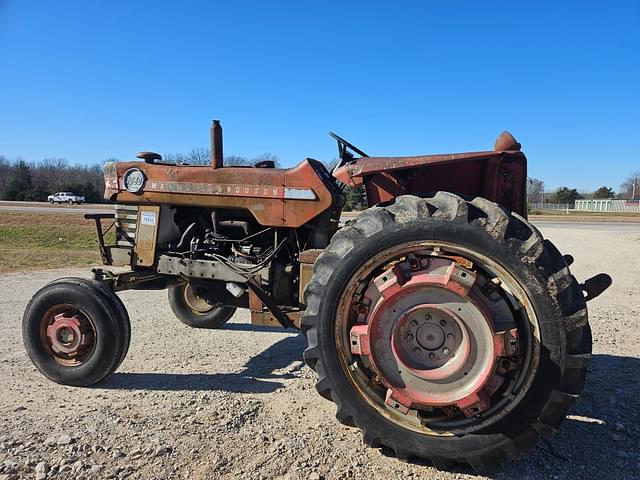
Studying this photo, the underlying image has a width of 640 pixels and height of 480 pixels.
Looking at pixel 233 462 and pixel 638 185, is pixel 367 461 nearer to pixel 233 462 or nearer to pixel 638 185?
pixel 233 462

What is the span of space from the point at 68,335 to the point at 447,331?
3.34 m

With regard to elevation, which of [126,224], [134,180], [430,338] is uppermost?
[134,180]

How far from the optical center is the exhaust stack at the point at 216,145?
4.27 metres

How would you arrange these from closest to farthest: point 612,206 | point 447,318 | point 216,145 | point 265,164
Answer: point 447,318
point 216,145
point 265,164
point 612,206

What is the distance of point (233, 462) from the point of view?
9.40 ft

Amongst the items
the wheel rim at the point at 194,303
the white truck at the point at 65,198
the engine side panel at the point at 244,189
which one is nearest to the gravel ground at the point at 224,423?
the wheel rim at the point at 194,303

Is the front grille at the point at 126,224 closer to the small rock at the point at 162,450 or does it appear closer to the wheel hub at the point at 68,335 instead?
the wheel hub at the point at 68,335

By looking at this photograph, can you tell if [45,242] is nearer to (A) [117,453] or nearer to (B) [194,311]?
(B) [194,311]

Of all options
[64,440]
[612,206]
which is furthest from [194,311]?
[612,206]

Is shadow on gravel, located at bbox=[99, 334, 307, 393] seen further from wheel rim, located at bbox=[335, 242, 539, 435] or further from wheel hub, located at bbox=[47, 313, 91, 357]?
wheel rim, located at bbox=[335, 242, 539, 435]

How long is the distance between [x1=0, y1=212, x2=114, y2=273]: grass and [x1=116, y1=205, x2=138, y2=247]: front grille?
8.48 meters

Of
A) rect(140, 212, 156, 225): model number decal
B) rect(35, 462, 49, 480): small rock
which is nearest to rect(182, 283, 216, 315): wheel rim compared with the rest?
rect(140, 212, 156, 225): model number decal

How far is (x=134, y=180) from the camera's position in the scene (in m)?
4.49

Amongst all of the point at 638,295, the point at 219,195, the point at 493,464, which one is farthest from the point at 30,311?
the point at 638,295
